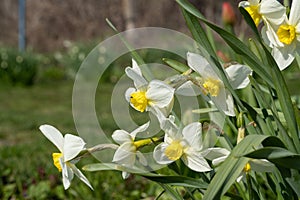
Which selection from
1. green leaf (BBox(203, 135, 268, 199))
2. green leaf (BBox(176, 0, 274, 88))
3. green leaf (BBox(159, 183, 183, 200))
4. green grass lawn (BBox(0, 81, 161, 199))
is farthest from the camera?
green grass lawn (BBox(0, 81, 161, 199))

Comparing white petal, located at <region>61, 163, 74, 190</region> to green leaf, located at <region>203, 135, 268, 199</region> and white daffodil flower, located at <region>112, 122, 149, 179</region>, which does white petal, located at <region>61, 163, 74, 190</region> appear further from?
green leaf, located at <region>203, 135, 268, 199</region>

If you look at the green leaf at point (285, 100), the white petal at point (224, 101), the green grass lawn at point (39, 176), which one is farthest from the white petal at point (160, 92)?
the green grass lawn at point (39, 176)

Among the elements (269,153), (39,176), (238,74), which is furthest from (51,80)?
(269,153)

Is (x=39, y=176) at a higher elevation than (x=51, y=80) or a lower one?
lower

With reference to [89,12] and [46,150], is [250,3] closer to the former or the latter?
[46,150]

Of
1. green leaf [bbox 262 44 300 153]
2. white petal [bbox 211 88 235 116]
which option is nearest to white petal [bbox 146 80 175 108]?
white petal [bbox 211 88 235 116]

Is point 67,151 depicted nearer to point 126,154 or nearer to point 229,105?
point 126,154
